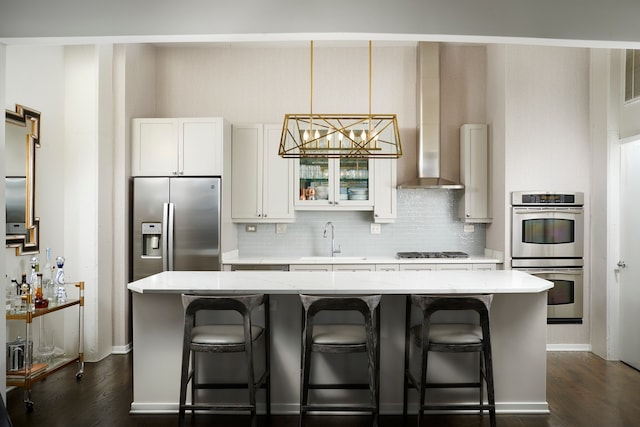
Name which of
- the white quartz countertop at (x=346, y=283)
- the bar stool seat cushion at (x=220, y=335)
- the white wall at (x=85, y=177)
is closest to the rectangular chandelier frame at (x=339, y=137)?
the white quartz countertop at (x=346, y=283)

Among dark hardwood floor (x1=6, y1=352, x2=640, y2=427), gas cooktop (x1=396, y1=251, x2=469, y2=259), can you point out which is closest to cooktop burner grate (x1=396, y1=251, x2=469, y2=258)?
gas cooktop (x1=396, y1=251, x2=469, y2=259)

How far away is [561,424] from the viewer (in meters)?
3.22

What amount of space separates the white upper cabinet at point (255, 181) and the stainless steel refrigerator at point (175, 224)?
46 centimetres

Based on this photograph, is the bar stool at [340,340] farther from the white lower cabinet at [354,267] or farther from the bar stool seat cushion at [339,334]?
the white lower cabinet at [354,267]

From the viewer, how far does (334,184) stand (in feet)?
17.5

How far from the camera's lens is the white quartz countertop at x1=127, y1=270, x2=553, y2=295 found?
10.1 ft

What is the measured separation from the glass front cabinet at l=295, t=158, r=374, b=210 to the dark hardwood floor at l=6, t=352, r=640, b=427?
7.99ft

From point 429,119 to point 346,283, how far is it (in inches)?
110

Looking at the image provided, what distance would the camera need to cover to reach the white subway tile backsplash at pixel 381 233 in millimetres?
5668

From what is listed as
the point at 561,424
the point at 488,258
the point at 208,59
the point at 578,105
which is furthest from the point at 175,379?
the point at 578,105

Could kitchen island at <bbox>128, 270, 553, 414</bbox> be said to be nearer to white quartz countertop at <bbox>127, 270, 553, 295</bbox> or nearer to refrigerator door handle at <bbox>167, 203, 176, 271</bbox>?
white quartz countertop at <bbox>127, 270, 553, 295</bbox>

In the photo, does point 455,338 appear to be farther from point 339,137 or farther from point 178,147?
point 178,147

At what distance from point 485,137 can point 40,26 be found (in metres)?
4.33

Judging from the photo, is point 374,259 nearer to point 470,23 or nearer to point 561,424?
point 561,424
